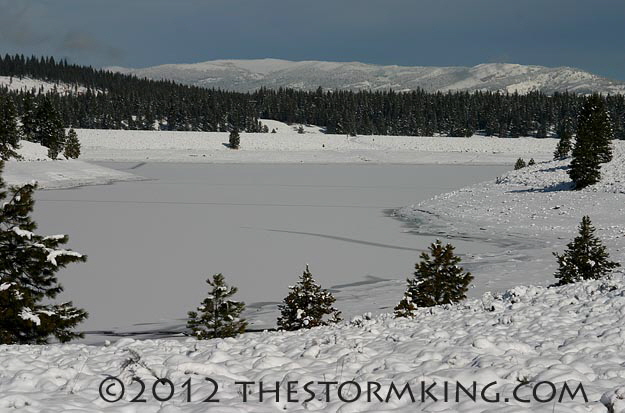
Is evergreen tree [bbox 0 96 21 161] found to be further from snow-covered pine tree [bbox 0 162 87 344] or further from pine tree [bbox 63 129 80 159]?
snow-covered pine tree [bbox 0 162 87 344]

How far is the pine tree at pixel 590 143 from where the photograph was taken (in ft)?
148

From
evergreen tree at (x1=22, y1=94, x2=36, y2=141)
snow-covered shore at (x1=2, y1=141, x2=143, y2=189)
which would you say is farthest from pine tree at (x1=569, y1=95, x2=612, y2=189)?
evergreen tree at (x1=22, y1=94, x2=36, y2=141)

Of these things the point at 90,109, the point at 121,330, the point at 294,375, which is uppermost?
the point at 90,109

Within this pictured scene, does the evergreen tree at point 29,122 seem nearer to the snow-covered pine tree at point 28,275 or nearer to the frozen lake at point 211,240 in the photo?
the frozen lake at point 211,240

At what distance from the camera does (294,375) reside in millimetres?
8242

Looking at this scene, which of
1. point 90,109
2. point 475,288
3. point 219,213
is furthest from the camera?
point 90,109

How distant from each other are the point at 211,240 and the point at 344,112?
472 feet

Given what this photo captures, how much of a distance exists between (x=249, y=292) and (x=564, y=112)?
17382 cm

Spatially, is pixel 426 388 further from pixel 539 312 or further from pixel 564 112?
pixel 564 112

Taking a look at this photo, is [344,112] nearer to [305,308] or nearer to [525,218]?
[525,218]

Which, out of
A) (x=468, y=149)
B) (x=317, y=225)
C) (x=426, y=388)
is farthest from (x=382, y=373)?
(x=468, y=149)

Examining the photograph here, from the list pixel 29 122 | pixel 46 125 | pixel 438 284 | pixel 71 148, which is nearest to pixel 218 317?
pixel 438 284

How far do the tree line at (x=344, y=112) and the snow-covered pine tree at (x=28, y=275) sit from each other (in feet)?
491

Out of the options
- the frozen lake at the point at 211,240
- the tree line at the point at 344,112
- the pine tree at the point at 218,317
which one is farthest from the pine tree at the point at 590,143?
the tree line at the point at 344,112
